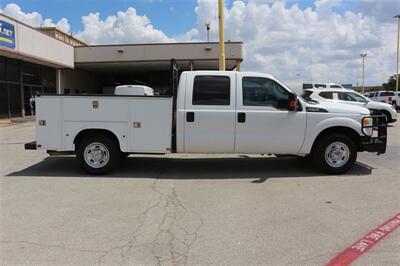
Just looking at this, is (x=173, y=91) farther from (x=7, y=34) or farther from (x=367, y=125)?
(x=7, y=34)

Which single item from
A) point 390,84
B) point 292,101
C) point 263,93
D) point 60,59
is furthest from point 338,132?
point 390,84

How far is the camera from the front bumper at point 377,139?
7539mm

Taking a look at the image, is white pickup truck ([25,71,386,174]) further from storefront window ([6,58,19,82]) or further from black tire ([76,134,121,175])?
storefront window ([6,58,19,82])

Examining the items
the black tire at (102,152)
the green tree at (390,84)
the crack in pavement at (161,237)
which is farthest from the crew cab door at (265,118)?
the green tree at (390,84)

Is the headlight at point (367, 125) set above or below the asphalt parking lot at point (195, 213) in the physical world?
above

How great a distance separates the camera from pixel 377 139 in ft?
25.1

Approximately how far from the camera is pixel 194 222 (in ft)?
16.1

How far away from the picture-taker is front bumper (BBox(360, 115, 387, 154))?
24.7 feet

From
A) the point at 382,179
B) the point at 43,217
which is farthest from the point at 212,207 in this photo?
the point at 382,179

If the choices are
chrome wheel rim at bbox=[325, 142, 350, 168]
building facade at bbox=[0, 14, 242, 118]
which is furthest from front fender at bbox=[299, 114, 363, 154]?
building facade at bbox=[0, 14, 242, 118]

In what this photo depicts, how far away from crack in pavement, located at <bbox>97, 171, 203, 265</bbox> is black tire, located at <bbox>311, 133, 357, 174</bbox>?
3.24m

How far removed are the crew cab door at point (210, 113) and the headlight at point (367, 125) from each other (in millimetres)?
2624

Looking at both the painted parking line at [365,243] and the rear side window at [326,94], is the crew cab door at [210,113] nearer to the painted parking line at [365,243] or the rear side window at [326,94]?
the painted parking line at [365,243]

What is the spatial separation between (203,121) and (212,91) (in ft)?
2.03
